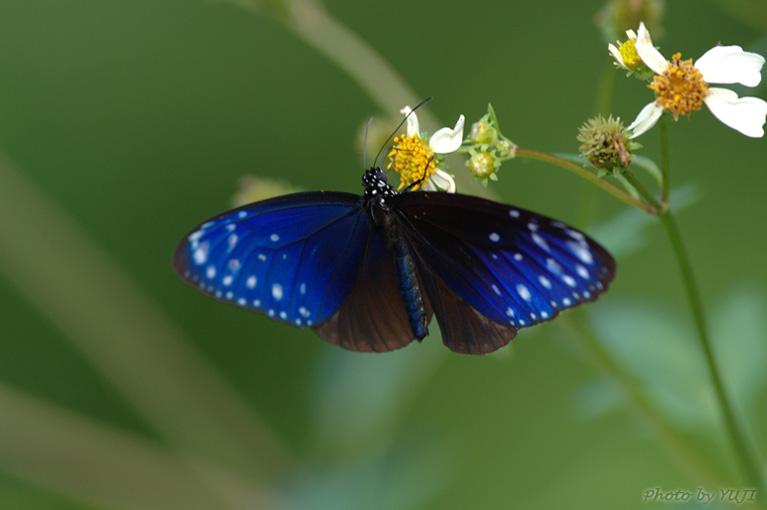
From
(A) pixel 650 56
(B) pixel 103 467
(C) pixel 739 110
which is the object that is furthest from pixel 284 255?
(B) pixel 103 467

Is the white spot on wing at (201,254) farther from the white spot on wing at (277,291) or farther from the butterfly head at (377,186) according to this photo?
the butterfly head at (377,186)

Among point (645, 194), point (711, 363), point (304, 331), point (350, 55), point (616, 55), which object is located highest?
point (304, 331)

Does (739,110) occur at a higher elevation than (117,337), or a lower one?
lower

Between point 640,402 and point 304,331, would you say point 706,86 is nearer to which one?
point 640,402

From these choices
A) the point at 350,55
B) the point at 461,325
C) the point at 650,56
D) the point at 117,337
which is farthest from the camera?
the point at 117,337

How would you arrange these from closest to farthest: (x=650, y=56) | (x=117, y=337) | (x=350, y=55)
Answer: (x=650, y=56) < (x=350, y=55) < (x=117, y=337)

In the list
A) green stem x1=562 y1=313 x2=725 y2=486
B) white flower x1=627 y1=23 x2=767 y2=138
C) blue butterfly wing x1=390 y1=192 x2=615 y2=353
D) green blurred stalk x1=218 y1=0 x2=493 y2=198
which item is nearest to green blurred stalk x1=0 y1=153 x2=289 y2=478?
green blurred stalk x1=218 y1=0 x2=493 y2=198

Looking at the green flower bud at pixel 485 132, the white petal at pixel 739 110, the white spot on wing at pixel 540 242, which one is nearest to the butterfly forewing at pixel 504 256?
the white spot on wing at pixel 540 242
